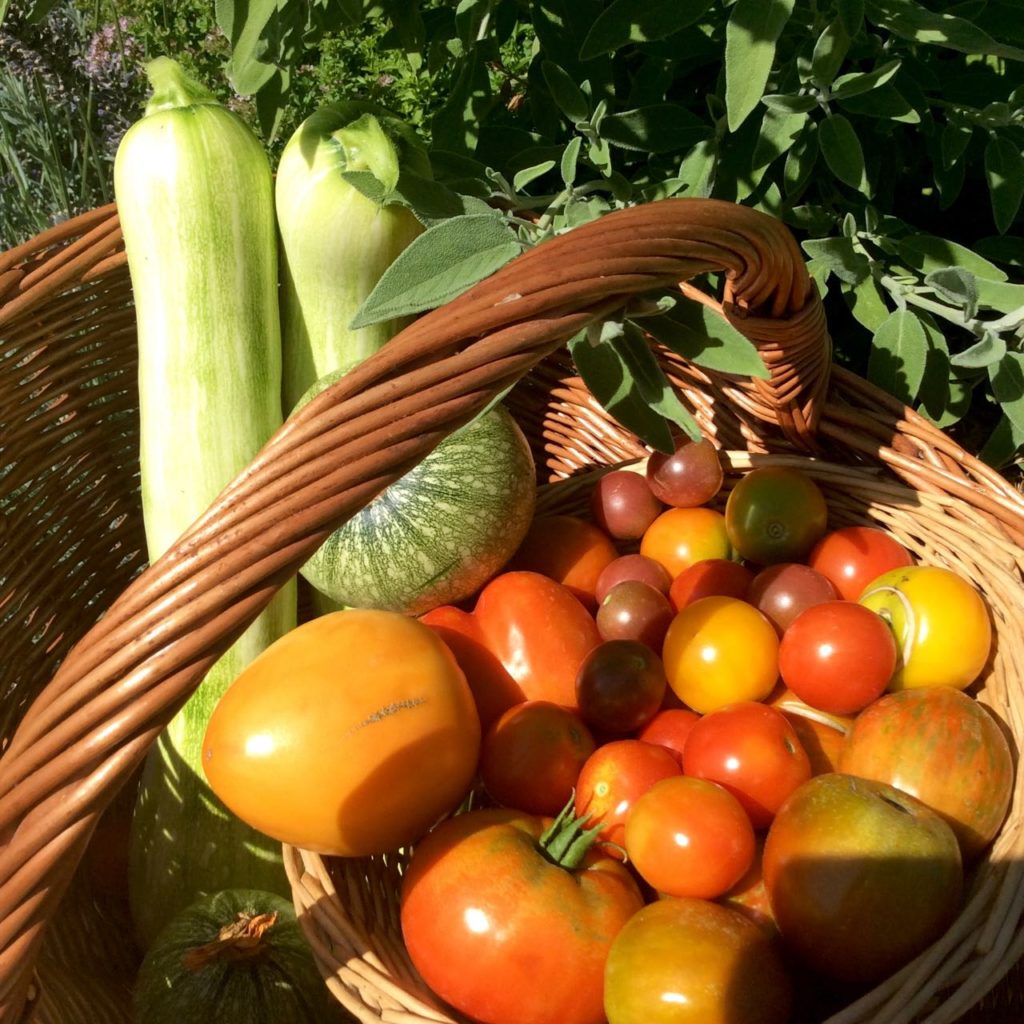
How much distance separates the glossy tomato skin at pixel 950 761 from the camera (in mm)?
925

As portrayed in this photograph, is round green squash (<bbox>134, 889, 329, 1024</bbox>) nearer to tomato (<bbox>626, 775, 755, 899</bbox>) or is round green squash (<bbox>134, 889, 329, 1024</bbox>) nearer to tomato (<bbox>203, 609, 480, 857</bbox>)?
tomato (<bbox>203, 609, 480, 857</bbox>)

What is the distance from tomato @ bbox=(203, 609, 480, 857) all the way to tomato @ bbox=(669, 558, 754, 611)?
0.35 meters

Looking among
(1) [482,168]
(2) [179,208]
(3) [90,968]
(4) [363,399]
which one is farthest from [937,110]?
(3) [90,968]

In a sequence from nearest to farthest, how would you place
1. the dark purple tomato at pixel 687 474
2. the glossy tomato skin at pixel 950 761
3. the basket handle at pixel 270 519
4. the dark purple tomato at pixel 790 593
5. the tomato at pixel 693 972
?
the basket handle at pixel 270 519 → the tomato at pixel 693 972 → the glossy tomato skin at pixel 950 761 → the dark purple tomato at pixel 790 593 → the dark purple tomato at pixel 687 474

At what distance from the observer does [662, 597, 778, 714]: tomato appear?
109cm

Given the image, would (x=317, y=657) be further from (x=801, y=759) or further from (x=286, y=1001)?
(x=801, y=759)

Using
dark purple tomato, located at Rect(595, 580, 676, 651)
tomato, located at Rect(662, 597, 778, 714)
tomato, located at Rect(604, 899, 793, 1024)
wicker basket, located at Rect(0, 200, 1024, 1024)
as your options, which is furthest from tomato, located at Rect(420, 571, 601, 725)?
tomato, located at Rect(604, 899, 793, 1024)

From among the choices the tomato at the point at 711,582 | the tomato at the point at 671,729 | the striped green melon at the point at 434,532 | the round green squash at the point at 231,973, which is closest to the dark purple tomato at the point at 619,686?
the tomato at the point at 671,729

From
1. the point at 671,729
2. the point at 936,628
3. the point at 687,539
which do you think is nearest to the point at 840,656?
the point at 936,628

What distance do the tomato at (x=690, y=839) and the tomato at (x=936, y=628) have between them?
0.27 m

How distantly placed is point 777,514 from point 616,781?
0.39 m

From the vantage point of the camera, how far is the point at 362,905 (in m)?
1.03

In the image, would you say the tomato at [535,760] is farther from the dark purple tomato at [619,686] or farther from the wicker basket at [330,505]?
the wicker basket at [330,505]

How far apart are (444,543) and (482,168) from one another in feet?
1.59
